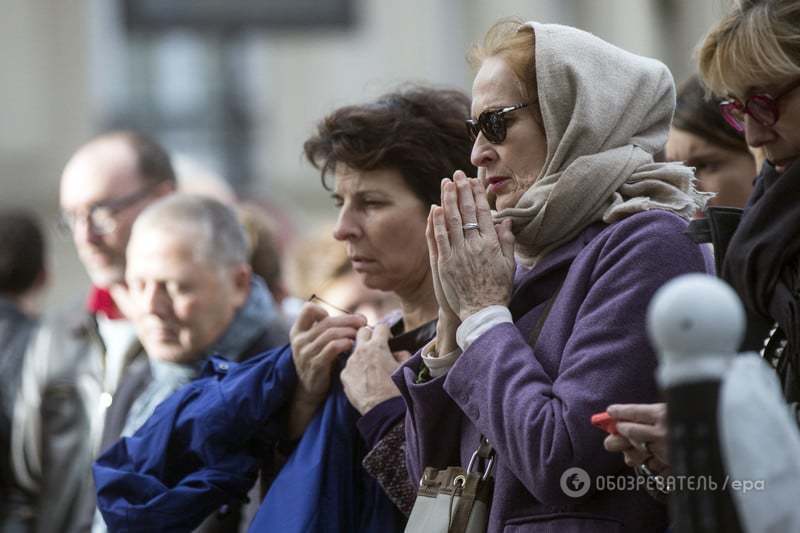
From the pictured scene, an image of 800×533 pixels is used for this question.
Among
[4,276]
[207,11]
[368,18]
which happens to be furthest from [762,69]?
[368,18]

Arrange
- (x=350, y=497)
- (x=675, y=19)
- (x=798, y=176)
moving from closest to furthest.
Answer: (x=798, y=176) < (x=350, y=497) < (x=675, y=19)

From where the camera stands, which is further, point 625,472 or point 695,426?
point 625,472

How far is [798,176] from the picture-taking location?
3295 mm

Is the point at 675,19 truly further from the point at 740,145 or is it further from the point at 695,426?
the point at 695,426

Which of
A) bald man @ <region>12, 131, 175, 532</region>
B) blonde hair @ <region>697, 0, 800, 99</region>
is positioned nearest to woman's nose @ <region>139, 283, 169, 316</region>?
bald man @ <region>12, 131, 175, 532</region>

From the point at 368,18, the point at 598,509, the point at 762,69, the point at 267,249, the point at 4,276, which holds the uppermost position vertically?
the point at 762,69

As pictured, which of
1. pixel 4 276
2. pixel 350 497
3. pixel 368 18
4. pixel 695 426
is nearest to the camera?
pixel 695 426

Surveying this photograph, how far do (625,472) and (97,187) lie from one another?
3.27m

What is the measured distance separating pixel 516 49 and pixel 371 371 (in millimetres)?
941

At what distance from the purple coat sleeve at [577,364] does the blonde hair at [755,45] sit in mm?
337

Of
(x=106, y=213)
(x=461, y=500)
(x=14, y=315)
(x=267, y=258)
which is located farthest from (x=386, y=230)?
(x=14, y=315)

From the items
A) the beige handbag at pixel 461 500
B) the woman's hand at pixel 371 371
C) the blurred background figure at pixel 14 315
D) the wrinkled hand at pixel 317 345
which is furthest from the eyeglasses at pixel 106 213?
the beige handbag at pixel 461 500

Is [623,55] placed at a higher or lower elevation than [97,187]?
higher

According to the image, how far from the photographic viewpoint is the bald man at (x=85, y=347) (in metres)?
5.84
